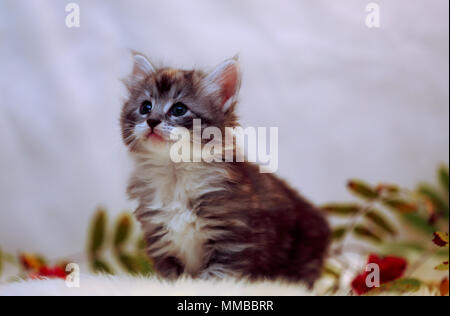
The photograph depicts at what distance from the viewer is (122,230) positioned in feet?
2.89

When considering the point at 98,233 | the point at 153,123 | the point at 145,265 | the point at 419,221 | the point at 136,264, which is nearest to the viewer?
the point at 153,123

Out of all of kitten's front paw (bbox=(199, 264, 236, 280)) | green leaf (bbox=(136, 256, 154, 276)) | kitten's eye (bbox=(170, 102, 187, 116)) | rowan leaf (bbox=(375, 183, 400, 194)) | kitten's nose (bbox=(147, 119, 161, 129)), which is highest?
kitten's eye (bbox=(170, 102, 187, 116))

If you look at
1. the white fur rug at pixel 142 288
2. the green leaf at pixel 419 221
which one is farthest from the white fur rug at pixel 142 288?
the green leaf at pixel 419 221

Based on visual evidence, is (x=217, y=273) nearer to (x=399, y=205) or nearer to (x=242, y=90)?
(x=242, y=90)

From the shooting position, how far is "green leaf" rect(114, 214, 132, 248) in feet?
2.88

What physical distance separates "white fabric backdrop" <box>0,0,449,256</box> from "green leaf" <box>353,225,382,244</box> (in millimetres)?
129

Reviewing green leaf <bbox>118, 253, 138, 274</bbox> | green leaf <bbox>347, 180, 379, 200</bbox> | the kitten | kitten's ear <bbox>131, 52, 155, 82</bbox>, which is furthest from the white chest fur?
green leaf <bbox>347, 180, 379, 200</bbox>

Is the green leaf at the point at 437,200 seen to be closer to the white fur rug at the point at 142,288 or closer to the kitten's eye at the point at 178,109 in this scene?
the white fur rug at the point at 142,288

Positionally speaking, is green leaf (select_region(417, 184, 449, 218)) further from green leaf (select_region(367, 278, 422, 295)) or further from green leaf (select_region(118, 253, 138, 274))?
green leaf (select_region(118, 253, 138, 274))

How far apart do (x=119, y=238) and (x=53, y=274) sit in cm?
18

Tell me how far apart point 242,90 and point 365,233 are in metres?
0.53

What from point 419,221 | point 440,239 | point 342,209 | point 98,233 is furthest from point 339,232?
point 98,233
